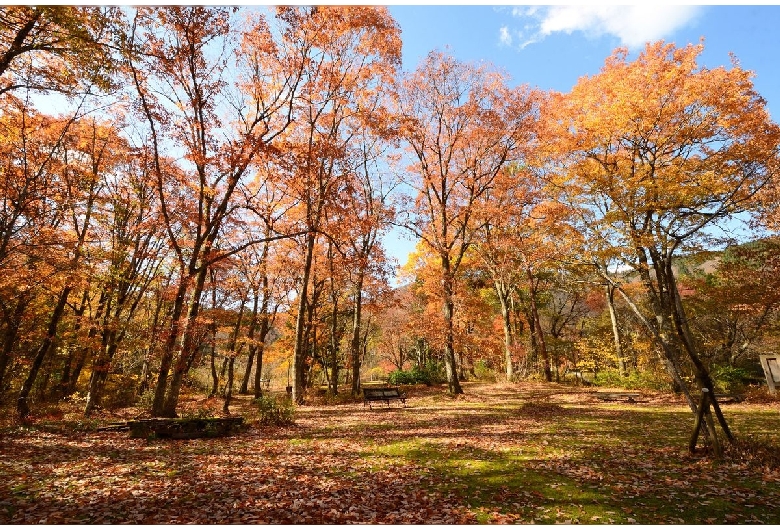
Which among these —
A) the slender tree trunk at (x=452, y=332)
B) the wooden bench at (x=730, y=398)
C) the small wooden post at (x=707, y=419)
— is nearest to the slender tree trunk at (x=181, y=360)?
the slender tree trunk at (x=452, y=332)

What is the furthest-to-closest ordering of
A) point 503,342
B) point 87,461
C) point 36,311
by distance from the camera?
point 503,342, point 36,311, point 87,461

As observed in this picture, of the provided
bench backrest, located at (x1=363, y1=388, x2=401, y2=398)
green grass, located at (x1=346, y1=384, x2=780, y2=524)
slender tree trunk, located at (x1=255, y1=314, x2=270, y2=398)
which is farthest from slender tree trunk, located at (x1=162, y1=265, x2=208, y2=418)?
slender tree trunk, located at (x1=255, y1=314, x2=270, y2=398)

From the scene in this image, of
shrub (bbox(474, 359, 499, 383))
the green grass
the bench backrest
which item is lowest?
shrub (bbox(474, 359, 499, 383))

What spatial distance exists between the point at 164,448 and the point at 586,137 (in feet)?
58.3

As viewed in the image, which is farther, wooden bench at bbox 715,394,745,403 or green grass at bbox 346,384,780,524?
wooden bench at bbox 715,394,745,403

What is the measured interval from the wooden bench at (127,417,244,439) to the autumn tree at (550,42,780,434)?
12152mm

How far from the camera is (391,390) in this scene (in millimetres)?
17250

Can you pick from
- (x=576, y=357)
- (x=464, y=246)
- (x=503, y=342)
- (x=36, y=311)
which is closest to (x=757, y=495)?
(x=464, y=246)

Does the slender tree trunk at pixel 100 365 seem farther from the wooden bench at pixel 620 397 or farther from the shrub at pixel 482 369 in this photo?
the shrub at pixel 482 369

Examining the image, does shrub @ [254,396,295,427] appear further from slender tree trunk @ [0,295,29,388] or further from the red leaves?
slender tree trunk @ [0,295,29,388]

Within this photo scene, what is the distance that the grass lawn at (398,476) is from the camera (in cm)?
506

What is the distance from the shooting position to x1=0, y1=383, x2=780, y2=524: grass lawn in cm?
506

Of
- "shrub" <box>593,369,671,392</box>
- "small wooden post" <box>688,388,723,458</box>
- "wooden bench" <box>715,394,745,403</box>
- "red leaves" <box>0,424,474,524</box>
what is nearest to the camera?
"red leaves" <box>0,424,474,524</box>

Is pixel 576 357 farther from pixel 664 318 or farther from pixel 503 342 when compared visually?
pixel 664 318
